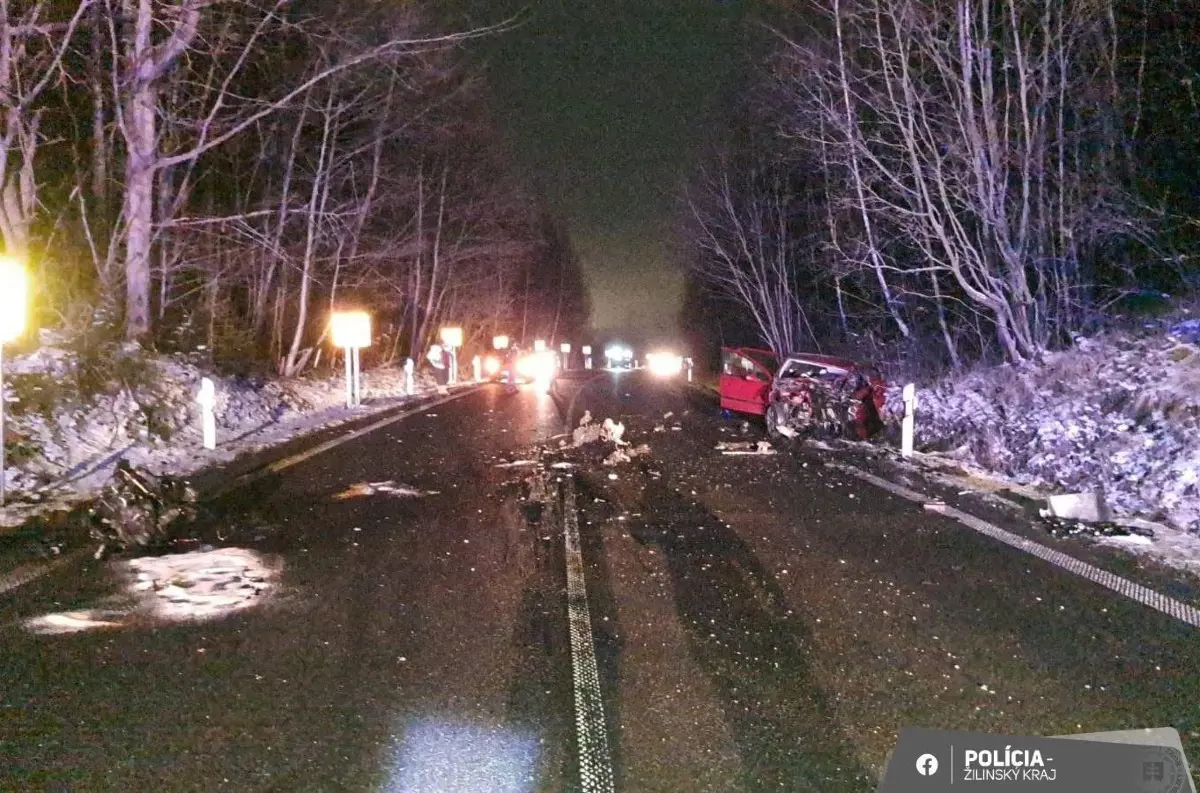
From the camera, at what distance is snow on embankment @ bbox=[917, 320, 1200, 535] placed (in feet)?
32.4

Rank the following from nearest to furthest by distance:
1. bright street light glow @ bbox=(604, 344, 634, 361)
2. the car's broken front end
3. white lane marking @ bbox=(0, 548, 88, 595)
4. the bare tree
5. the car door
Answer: white lane marking @ bbox=(0, 548, 88, 595) → the car's broken front end → the car door → the bare tree → bright street light glow @ bbox=(604, 344, 634, 361)

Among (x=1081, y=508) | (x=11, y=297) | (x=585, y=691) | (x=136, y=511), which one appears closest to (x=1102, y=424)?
(x=1081, y=508)

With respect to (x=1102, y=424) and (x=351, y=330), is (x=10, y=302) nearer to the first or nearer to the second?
(x=1102, y=424)

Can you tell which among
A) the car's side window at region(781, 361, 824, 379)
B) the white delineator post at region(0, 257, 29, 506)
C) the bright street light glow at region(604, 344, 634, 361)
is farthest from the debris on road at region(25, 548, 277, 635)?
the bright street light glow at region(604, 344, 634, 361)

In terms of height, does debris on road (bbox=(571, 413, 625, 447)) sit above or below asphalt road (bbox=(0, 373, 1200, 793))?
below

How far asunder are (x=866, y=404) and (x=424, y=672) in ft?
42.5

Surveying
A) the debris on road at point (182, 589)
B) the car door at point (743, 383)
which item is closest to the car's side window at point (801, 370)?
the car door at point (743, 383)

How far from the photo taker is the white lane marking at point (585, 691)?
13.2 ft

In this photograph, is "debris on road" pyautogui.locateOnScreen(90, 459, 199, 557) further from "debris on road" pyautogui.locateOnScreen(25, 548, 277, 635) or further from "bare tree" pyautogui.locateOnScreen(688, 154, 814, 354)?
"bare tree" pyautogui.locateOnScreen(688, 154, 814, 354)

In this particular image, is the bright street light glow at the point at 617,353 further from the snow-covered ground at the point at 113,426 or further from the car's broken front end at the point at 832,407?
the car's broken front end at the point at 832,407

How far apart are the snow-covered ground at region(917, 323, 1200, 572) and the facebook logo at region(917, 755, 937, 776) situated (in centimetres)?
554

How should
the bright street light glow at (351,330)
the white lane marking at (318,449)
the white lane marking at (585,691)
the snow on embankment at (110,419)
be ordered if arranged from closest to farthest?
1. the white lane marking at (585,691)
2. the snow on embankment at (110,419)
3. the white lane marking at (318,449)
4. the bright street light glow at (351,330)

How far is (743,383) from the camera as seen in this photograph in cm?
2109

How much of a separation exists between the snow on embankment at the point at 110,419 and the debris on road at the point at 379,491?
257cm
